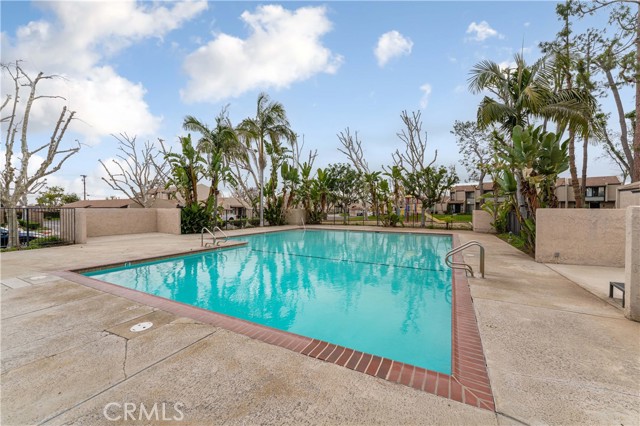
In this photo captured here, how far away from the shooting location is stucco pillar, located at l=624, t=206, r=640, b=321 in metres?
3.49

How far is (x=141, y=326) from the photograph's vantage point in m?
3.55

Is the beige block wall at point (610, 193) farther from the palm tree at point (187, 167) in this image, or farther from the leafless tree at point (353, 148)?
the palm tree at point (187, 167)

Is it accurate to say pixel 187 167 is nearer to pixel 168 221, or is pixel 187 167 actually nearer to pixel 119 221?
pixel 168 221

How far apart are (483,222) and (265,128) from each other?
1539cm

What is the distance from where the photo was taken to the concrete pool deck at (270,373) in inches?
80.5

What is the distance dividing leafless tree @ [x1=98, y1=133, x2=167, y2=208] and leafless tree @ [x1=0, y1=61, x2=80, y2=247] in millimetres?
12511

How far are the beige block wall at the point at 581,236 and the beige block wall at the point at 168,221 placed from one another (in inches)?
623

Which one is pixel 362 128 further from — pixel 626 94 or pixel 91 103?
pixel 91 103

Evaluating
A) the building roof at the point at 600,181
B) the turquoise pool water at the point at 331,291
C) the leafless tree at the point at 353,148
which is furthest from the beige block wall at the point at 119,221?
the building roof at the point at 600,181

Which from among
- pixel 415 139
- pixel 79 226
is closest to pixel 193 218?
pixel 79 226

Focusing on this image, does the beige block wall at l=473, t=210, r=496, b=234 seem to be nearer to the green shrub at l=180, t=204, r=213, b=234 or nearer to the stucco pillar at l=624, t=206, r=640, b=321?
the stucco pillar at l=624, t=206, r=640, b=321

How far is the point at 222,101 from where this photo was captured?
844 inches

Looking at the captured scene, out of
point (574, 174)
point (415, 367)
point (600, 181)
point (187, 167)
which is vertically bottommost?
point (415, 367)

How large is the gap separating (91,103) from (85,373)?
51.2 feet
